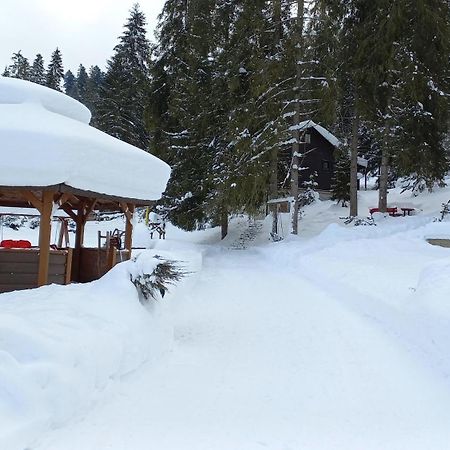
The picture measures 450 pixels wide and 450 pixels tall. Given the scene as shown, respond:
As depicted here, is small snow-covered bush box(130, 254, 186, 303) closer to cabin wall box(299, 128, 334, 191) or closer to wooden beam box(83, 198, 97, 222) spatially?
wooden beam box(83, 198, 97, 222)

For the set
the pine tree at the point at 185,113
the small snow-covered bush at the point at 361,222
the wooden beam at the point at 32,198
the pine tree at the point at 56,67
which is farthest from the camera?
the pine tree at the point at 56,67

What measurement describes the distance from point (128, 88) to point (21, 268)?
29.1m

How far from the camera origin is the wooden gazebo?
7293 millimetres

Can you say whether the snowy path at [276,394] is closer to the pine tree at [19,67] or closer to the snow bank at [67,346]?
the snow bank at [67,346]

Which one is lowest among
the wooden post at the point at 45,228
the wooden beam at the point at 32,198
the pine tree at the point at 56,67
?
the wooden post at the point at 45,228

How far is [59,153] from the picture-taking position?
292 inches

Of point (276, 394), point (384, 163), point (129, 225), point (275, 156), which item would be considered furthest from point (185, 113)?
point (276, 394)

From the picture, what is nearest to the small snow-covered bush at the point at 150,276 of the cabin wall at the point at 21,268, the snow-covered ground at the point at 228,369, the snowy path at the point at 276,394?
the snow-covered ground at the point at 228,369

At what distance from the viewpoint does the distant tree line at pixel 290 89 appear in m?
20.3

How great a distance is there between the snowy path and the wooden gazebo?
8.41ft

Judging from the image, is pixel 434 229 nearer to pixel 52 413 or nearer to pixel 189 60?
pixel 189 60

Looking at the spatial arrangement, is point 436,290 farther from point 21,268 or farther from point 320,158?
point 320,158

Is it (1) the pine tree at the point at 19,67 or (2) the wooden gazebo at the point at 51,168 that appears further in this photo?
(1) the pine tree at the point at 19,67

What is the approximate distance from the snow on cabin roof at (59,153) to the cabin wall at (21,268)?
187 cm
